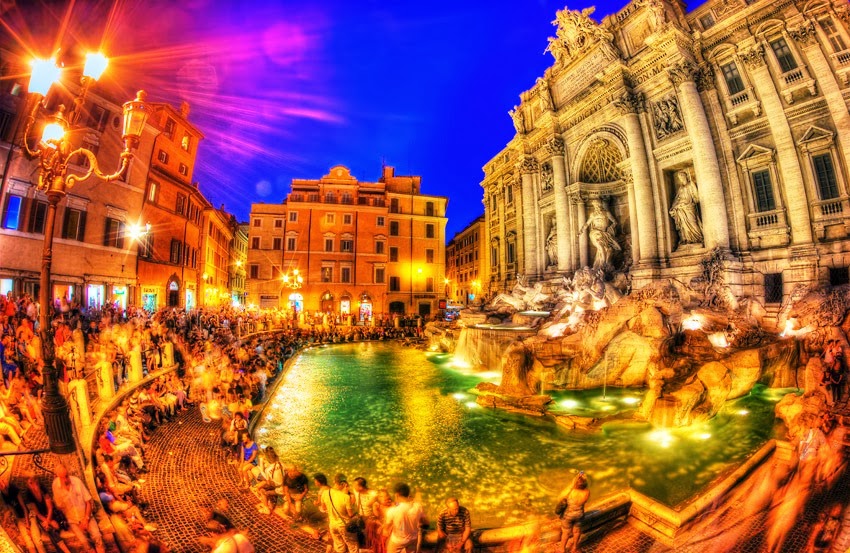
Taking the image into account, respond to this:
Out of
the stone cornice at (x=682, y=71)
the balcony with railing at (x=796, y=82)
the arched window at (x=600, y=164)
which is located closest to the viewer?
the balcony with railing at (x=796, y=82)

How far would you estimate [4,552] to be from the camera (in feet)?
11.2

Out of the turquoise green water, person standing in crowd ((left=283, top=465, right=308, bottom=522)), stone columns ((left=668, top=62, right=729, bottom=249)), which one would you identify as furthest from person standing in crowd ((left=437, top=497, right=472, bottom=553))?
stone columns ((left=668, top=62, right=729, bottom=249))

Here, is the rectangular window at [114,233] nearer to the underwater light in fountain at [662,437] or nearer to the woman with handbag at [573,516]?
the woman with handbag at [573,516]

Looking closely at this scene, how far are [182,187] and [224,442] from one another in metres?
27.2

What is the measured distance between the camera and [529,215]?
26.4 meters

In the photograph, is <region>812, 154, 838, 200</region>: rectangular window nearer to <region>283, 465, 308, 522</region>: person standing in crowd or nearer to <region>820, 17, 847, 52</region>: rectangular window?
<region>820, 17, 847, 52</region>: rectangular window

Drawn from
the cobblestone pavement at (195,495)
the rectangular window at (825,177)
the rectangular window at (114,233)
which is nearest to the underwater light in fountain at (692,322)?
the rectangular window at (825,177)

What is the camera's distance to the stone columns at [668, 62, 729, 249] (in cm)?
1516

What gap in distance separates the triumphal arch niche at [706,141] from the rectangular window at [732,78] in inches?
1.8

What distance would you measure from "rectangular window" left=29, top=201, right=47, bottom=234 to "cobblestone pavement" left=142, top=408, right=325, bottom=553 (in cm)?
1645

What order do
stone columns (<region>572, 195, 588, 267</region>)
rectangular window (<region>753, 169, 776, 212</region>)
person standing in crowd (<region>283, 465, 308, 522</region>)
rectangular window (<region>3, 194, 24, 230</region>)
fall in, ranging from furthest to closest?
1. stone columns (<region>572, 195, 588, 267</region>)
2. rectangular window (<region>3, 194, 24, 230</region>)
3. rectangular window (<region>753, 169, 776, 212</region>)
4. person standing in crowd (<region>283, 465, 308, 522</region>)

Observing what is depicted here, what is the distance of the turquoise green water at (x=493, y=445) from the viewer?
627 cm

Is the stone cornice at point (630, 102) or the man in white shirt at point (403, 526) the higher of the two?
the stone cornice at point (630, 102)

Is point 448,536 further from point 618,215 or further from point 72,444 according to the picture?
point 618,215
